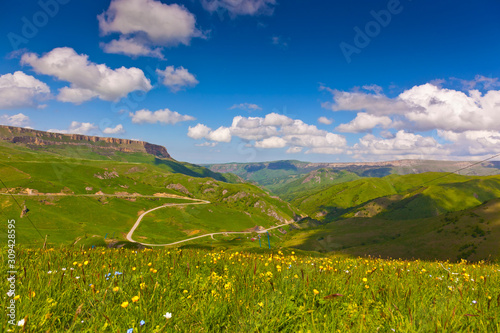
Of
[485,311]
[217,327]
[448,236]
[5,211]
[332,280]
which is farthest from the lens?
[5,211]

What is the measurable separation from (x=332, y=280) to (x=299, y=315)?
2.04 meters

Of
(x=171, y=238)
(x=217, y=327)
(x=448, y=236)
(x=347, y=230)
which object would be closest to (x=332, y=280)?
(x=217, y=327)

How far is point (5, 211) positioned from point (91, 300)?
715 ft

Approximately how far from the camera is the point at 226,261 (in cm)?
764

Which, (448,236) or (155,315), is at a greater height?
(155,315)

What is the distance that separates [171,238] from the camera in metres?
190

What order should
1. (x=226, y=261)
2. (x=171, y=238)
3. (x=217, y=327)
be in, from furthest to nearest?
(x=171, y=238)
(x=226, y=261)
(x=217, y=327)

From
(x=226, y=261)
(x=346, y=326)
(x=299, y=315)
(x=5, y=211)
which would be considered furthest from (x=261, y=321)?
(x=5, y=211)

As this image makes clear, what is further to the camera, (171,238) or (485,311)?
(171,238)

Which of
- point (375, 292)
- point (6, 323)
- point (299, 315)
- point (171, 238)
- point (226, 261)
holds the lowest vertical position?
point (171, 238)

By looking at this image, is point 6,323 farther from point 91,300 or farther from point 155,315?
point 155,315

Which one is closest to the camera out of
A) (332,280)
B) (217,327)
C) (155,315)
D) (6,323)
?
(6,323)

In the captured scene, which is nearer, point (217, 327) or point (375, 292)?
point (217, 327)

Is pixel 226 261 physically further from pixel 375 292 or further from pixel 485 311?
pixel 485 311
